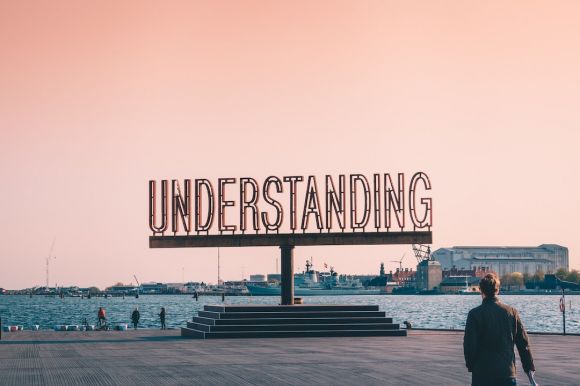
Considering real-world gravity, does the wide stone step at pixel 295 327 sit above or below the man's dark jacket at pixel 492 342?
below

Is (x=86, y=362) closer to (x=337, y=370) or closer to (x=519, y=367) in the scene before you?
(x=337, y=370)

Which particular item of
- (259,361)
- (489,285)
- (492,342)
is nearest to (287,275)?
(259,361)

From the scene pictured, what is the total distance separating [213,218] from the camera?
6062cm

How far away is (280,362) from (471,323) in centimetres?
2145

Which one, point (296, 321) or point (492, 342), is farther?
point (296, 321)

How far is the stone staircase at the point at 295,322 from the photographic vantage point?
5647 centimetres

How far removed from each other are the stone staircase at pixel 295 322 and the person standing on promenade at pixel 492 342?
4086cm

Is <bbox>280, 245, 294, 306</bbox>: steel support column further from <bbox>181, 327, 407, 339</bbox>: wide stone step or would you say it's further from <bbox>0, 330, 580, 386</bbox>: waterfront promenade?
<bbox>0, 330, 580, 386</bbox>: waterfront promenade

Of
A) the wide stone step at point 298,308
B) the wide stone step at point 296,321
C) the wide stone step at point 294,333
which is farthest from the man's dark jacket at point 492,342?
the wide stone step at point 298,308

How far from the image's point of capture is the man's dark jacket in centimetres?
1567

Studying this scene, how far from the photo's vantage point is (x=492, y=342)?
15.8 metres

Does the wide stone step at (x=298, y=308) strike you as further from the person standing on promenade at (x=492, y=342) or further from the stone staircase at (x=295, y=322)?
the person standing on promenade at (x=492, y=342)

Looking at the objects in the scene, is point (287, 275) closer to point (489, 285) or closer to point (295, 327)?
point (295, 327)

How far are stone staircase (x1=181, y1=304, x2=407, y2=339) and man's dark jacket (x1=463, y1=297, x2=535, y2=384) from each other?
40.9 m
